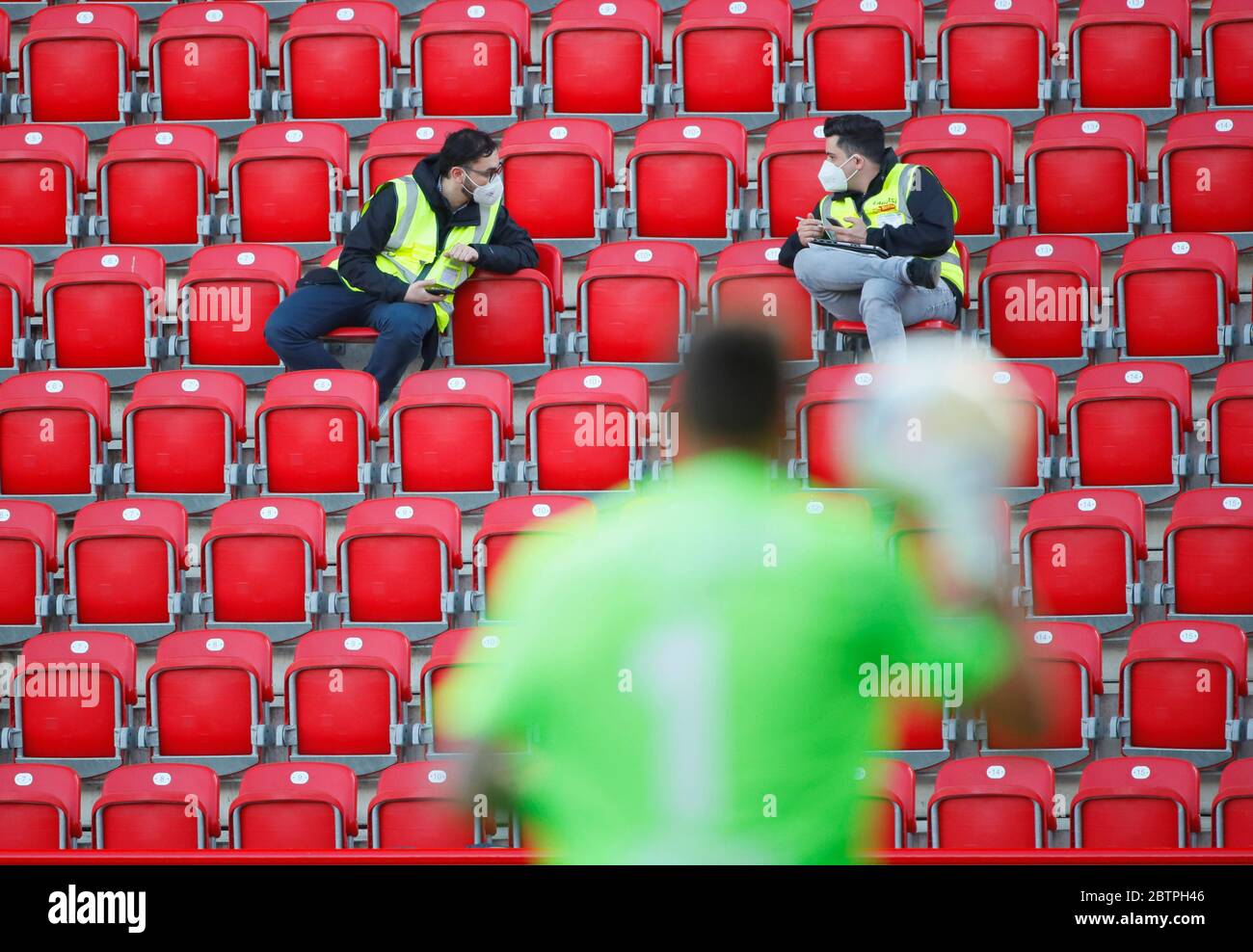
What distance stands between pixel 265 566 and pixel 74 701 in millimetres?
623

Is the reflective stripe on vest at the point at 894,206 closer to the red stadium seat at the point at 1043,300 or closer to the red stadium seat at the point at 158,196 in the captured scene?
Answer: the red stadium seat at the point at 1043,300

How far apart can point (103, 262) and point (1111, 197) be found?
3.27 metres

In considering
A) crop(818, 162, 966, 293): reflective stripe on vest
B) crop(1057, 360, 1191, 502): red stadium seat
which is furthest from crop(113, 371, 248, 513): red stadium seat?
crop(1057, 360, 1191, 502): red stadium seat

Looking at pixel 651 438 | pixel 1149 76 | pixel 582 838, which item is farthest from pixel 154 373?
pixel 582 838

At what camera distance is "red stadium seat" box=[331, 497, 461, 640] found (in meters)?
4.93

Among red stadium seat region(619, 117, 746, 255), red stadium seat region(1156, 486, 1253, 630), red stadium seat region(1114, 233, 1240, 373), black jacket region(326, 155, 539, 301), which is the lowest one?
red stadium seat region(1156, 486, 1253, 630)

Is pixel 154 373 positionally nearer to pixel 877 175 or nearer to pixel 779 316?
pixel 779 316

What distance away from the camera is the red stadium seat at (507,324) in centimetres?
555

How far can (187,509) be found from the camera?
212 inches

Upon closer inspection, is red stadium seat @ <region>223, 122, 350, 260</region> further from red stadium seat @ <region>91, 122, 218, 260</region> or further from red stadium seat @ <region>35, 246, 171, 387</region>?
red stadium seat @ <region>35, 246, 171, 387</region>

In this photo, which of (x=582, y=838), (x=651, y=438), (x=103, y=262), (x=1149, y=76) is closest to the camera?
(x=582, y=838)

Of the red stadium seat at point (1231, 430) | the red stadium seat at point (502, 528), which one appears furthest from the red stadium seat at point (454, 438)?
the red stadium seat at point (1231, 430)

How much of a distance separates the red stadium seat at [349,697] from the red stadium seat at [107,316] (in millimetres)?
1449

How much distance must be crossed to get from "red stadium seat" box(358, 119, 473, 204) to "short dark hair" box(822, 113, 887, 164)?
4.09ft
